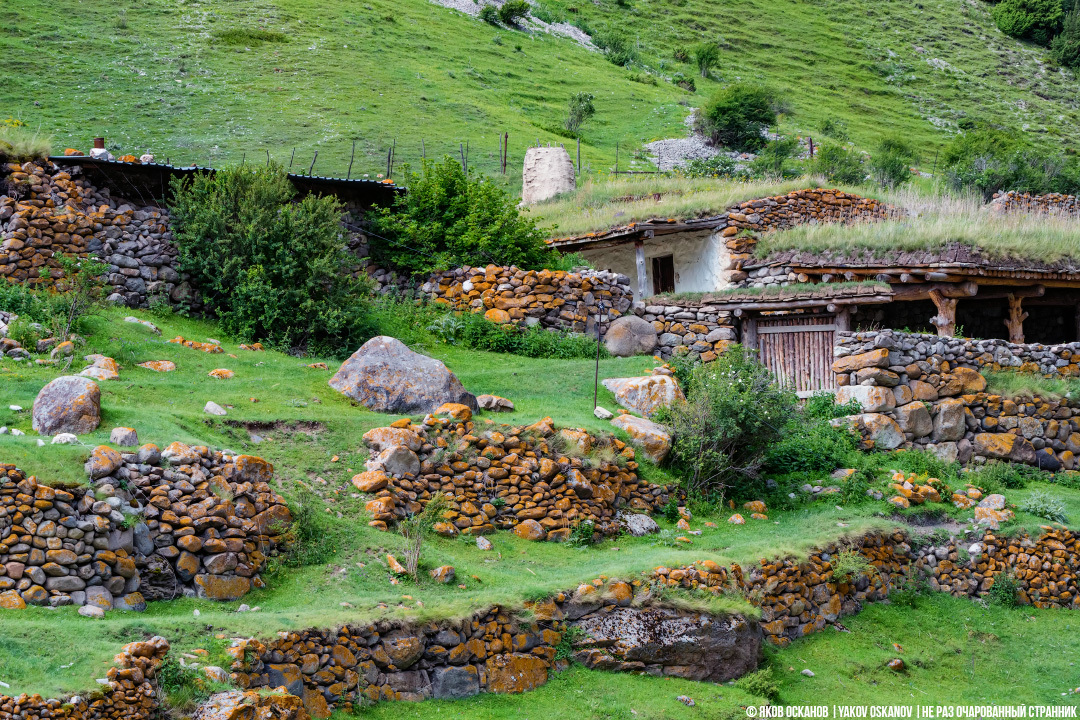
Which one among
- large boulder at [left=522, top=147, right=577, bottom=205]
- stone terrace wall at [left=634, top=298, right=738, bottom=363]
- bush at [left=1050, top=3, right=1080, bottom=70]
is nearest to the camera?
stone terrace wall at [left=634, top=298, right=738, bottom=363]

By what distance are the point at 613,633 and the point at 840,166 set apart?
96.5ft

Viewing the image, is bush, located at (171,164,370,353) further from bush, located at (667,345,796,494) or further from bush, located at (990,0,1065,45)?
bush, located at (990,0,1065,45)

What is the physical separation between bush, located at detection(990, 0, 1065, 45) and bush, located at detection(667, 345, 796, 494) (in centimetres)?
6649

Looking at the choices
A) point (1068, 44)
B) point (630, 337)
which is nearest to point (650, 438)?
point (630, 337)

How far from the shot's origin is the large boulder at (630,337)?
2008 centimetres

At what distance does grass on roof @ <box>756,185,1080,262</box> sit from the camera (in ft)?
68.4

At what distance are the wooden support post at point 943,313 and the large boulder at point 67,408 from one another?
15.6 meters

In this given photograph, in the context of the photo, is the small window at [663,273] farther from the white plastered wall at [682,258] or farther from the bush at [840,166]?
the bush at [840,166]

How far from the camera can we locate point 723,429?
15.0m

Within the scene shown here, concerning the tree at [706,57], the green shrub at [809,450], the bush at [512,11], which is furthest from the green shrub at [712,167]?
the tree at [706,57]

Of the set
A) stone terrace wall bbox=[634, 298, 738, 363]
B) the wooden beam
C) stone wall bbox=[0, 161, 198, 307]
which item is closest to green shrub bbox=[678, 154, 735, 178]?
stone terrace wall bbox=[634, 298, 738, 363]

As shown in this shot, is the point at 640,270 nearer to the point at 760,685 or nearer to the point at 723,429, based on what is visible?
the point at 723,429

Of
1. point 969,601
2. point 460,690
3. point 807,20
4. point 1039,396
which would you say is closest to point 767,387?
point 969,601

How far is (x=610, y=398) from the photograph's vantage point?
664 inches
